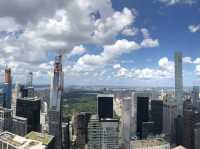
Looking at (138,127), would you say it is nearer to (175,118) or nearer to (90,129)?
(175,118)

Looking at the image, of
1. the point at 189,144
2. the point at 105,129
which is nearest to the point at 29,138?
the point at 105,129

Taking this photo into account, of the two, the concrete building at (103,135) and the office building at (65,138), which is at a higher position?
the concrete building at (103,135)

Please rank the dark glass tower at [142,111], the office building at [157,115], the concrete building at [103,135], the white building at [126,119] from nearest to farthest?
the concrete building at [103,135] → the white building at [126,119] → the office building at [157,115] → the dark glass tower at [142,111]

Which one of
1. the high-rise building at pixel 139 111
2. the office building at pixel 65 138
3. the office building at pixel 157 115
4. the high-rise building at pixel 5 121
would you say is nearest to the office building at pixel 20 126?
the high-rise building at pixel 5 121

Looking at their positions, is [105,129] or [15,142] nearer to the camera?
[15,142]

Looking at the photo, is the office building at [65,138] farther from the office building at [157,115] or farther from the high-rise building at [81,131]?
the office building at [157,115]

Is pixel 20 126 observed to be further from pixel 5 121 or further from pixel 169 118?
pixel 169 118

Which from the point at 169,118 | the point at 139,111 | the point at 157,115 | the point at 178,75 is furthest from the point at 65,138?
the point at 178,75

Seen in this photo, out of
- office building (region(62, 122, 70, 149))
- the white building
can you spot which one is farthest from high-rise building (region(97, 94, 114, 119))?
office building (region(62, 122, 70, 149))
